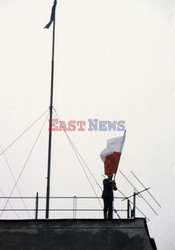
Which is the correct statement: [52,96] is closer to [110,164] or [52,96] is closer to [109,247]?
[110,164]

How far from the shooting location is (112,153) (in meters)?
28.7

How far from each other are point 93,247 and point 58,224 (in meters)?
1.53

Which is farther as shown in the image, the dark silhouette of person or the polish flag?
the polish flag

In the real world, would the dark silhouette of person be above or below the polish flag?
below

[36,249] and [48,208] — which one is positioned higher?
[48,208]

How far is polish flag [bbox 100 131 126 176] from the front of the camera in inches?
1120

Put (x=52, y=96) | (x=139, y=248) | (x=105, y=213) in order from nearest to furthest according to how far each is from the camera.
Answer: (x=139, y=248), (x=105, y=213), (x=52, y=96)

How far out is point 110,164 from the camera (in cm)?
2844

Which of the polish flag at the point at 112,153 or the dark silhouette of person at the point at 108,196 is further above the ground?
the polish flag at the point at 112,153

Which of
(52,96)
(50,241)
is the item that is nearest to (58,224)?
(50,241)

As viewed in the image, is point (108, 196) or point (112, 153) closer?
point (108, 196)

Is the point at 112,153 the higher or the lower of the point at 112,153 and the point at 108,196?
the higher

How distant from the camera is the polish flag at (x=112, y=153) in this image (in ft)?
93.3

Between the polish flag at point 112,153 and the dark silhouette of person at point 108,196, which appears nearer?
the dark silhouette of person at point 108,196
